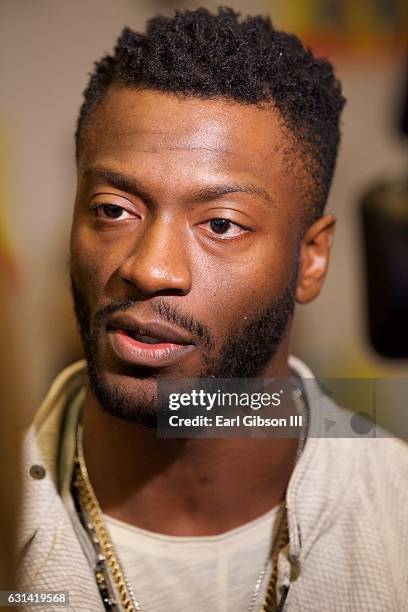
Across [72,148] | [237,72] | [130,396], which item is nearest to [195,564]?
[130,396]

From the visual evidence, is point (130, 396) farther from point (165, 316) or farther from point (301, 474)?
point (301, 474)

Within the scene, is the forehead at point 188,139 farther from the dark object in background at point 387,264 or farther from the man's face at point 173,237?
the dark object in background at point 387,264

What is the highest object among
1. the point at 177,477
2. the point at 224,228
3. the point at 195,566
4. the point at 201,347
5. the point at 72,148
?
the point at 72,148

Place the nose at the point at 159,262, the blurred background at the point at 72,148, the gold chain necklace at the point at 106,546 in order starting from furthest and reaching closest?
the blurred background at the point at 72,148 → the gold chain necklace at the point at 106,546 → the nose at the point at 159,262

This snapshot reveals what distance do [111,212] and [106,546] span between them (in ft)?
1.32

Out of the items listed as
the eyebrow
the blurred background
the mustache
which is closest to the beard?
the mustache

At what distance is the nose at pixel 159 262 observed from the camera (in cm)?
81

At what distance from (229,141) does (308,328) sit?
0.66 meters

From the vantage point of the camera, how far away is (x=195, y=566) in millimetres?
938

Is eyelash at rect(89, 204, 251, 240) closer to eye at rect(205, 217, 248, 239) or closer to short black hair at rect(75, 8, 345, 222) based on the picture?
eye at rect(205, 217, 248, 239)

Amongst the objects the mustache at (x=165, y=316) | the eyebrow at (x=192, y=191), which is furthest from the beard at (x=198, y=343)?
the eyebrow at (x=192, y=191)

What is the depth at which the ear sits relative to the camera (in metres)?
0.99

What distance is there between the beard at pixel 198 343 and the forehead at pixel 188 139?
0.47 ft

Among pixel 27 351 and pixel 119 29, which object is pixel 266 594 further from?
pixel 119 29
